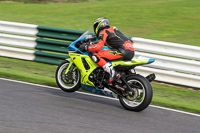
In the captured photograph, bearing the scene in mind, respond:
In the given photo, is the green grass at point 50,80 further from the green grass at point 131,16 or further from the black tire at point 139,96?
the green grass at point 131,16

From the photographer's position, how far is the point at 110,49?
7.34 metres

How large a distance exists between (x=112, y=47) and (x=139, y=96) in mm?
1171

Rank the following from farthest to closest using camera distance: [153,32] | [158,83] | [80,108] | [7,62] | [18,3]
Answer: [18,3] < [153,32] < [7,62] < [158,83] < [80,108]

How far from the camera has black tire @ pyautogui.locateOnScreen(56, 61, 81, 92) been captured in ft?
25.9

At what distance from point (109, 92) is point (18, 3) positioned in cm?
1488

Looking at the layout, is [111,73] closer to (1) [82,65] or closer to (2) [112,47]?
(2) [112,47]

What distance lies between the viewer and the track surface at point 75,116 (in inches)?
225

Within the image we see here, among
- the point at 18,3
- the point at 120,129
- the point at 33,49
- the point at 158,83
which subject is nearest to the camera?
the point at 120,129

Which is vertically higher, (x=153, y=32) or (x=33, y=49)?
(x=153, y=32)

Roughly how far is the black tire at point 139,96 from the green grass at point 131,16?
19.7 feet

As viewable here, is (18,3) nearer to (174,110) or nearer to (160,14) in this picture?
(160,14)

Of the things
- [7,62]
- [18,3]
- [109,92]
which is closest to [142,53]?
[109,92]

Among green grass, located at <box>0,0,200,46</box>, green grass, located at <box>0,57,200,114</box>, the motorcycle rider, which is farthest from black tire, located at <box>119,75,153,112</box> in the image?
green grass, located at <box>0,0,200,46</box>

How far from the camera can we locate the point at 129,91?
23.0 feet
